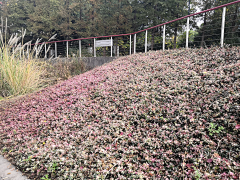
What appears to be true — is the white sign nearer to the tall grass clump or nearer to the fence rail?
the fence rail

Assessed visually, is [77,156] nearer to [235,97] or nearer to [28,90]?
[235,97]

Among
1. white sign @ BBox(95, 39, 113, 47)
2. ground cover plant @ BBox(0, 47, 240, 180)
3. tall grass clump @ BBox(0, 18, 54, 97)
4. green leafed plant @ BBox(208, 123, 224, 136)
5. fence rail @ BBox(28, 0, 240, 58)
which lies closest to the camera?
ground cover plant @ BBox(0, 47, 240, 180)

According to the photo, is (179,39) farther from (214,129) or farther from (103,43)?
(214,129)

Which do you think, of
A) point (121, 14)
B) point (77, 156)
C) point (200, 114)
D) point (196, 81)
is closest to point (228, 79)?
A: point (196, 81)

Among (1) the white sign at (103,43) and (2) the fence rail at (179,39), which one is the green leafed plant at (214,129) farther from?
(1) the white sign at (103,43)

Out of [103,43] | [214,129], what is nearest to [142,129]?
[214,129]

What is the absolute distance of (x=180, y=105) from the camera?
9.48 feet

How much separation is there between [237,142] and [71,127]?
9.24ft

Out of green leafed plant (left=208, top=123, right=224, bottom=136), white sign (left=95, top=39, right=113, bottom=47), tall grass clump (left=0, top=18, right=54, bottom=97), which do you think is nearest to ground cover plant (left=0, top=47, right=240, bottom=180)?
green leafed plant (left=208, top=123, right=224, bottom=136)

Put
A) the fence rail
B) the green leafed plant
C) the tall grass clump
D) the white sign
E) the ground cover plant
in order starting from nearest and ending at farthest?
the ground cover plant, the green leafed plant, the tall grass clump, the fence rail, the white sign

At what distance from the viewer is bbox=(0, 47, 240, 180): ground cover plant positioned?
216cm

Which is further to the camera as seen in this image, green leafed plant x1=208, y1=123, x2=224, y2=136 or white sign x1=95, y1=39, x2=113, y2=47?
white sign x1=95, y1=39, x2=113, y2=47

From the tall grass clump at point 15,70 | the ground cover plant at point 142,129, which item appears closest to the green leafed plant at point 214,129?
the ground cover plant at point 142,129

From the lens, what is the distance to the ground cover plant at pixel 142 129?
216cm
